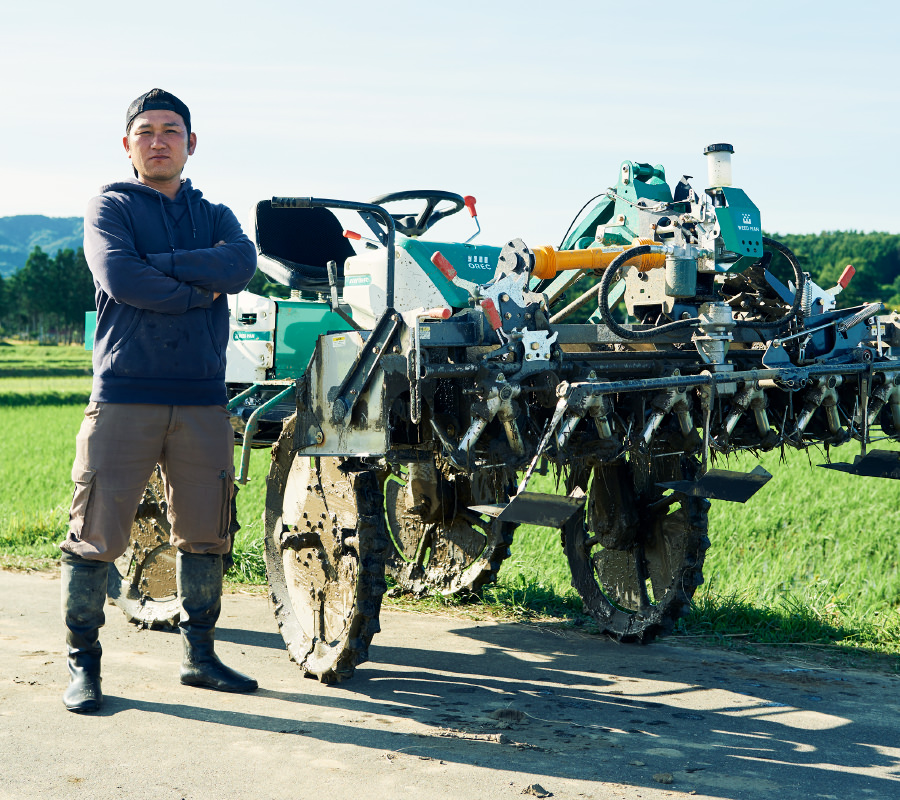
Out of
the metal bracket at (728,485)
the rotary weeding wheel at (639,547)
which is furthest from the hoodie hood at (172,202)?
the rotary weeding wheel at (639,547)

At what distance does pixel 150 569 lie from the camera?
5.73 metres

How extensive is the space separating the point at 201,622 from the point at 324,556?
0.59 metres

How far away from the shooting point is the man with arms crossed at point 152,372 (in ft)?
13.5

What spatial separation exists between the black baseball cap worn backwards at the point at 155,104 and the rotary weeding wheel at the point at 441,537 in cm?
235

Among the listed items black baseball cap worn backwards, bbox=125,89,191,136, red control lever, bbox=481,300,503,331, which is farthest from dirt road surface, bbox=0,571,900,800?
black baseball cap worn backwards, bbox=125,89,191,136

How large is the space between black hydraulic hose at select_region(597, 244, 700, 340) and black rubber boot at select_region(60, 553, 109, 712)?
2.26 m

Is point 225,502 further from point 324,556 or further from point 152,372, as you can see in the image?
point 152,372

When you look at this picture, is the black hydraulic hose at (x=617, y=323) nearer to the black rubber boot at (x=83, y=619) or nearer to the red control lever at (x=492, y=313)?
the red control lever at (x=492, y=313)

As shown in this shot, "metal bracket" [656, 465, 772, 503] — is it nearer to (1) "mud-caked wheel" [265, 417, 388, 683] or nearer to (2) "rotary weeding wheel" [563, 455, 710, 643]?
(2) "rotary weeding wheel" [563, 455, 710, 643]

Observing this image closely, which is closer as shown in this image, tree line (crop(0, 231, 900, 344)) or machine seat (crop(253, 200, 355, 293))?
machine seat (crop(253, 200, 355, 293))

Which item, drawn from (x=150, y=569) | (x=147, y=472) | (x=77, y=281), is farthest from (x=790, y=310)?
(x=77, y=281)

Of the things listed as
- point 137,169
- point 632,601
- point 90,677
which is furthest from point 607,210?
point 90,677

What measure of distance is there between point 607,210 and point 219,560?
266 centimetres

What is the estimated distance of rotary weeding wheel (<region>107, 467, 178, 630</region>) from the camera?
223 inches
